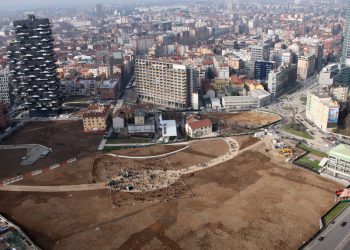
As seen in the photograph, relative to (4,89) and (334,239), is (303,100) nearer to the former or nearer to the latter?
(334,239)

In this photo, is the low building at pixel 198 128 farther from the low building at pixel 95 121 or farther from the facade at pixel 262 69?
the facade at pixel 262 69

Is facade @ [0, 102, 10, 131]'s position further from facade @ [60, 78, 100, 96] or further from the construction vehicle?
the construction vehicle

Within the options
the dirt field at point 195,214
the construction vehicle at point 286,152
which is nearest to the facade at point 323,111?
the construction vehicle at point 286,152

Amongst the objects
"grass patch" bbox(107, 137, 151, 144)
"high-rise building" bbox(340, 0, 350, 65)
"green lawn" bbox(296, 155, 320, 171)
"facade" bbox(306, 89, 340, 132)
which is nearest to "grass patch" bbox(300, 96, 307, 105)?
"facade" bbox(306, 89, 340, 132)

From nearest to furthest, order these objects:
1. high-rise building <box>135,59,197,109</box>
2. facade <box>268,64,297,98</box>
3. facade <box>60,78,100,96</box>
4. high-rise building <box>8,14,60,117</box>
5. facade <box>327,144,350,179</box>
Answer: facade <box>327,144,350,179</box> < high-rise building <box>8,14,60,117</box> < high-rise building <box>135,59,197,109</box> < facade <box>268,64,297,98</box> < facade <box>60,78,100,96</box>

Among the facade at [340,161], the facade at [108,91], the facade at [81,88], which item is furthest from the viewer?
the facade at [81,88]

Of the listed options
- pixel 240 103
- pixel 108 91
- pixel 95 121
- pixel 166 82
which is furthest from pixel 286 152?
pixel 108 91
